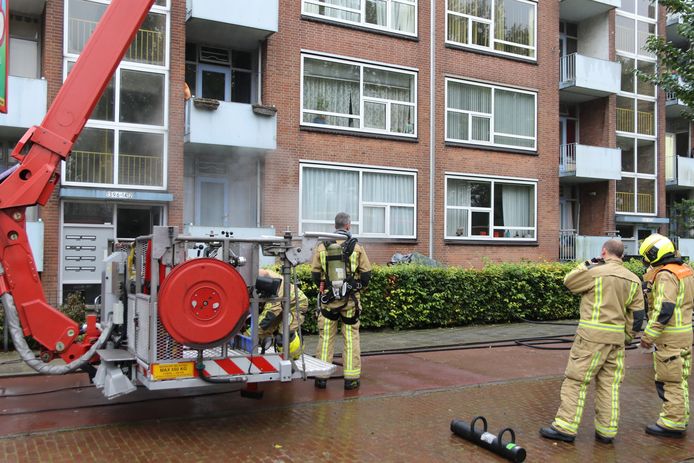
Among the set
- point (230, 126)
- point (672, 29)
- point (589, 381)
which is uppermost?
point (672, 29)

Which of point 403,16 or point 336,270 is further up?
point 403,16

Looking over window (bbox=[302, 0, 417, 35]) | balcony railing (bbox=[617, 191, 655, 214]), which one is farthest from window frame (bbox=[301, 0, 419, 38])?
balcony railing (bbox=[617, 191, 655, 214])

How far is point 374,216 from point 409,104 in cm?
346

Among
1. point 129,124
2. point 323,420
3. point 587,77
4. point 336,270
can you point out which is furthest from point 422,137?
point 323,420

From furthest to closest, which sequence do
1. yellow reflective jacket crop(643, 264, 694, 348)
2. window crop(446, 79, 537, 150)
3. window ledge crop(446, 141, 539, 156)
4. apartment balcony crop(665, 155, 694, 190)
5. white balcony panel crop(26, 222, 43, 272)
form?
apartment balcony crop(665, 155, 694, 190) < window crop(446, 79, 537, 150) < window ledge crop(446, 141, 539, 156) < white balcony panel crop(26, 222, 43, 272) < yellow reflective jacket crop(643, 264, 694, 348)

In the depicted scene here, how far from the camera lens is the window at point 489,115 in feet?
60.3

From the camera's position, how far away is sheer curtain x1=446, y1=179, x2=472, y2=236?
18234 millimetres

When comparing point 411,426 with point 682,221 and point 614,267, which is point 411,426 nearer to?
point 614,267

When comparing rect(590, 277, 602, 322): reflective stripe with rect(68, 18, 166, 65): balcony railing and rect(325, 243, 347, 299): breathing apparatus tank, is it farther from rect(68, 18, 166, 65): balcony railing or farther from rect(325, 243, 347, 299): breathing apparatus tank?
rect(68, 18, 166, 65): balcony railing

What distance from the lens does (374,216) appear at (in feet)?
55.9

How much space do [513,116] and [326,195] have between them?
7170mm

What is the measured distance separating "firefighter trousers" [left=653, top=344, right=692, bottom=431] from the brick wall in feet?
35.6

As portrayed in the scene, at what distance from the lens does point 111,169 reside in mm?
13414

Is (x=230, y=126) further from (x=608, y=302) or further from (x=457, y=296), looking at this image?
(x=608, y=302)
